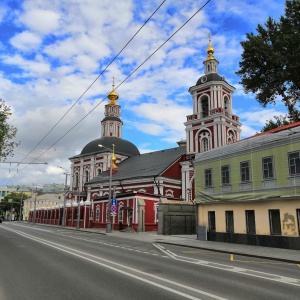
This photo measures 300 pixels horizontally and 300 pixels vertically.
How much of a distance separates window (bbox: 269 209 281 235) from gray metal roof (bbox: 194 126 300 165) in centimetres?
411

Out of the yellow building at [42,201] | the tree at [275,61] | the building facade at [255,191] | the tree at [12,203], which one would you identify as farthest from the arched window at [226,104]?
the tree at [12,203]

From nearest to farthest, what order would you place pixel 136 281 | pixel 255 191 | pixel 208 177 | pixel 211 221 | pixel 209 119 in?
pixel 136 281
pixel 255 191
pixel 211 221
pixel 208 177
pixel 209 119

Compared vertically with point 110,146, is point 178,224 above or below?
below

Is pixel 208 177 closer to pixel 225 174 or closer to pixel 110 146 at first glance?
pixel 225 174

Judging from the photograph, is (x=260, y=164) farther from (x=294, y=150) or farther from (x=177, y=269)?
(x=177, y=269)

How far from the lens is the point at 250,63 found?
28.4 m

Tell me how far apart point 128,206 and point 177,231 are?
953cm

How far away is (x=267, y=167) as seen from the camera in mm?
21172

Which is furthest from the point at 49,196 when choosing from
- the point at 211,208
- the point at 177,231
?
the point at 211,208

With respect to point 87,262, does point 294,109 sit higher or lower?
higher

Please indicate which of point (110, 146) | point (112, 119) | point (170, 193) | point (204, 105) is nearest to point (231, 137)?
point (204, 105)

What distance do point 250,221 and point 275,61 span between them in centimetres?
1299

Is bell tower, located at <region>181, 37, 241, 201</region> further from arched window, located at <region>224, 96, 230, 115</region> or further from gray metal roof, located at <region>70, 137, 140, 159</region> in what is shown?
gray metal roof, located at <region>70, 137, 140, 159</region>

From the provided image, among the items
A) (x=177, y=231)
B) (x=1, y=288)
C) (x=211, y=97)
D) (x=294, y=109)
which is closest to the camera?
(x=1, y=288)
